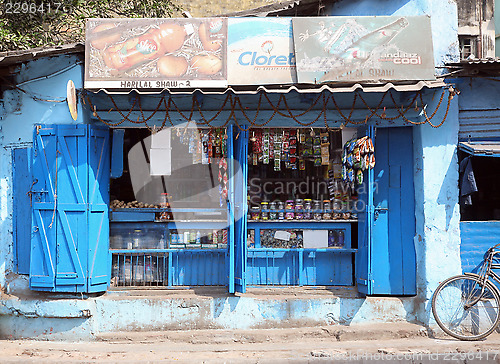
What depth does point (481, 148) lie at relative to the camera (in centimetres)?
709

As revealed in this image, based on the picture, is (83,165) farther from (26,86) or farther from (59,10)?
(59,10)

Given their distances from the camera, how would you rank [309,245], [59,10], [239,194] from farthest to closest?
[59,10]
[309,245]
[239,194]

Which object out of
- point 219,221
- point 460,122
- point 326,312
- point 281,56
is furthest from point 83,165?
point 460,122

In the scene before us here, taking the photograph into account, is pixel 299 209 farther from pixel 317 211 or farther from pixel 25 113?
pixel 25 113

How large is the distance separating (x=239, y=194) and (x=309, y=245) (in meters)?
1.50

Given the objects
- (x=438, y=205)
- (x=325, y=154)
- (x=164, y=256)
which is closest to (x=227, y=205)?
(x=164, y=256)

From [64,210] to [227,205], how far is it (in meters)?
2.41

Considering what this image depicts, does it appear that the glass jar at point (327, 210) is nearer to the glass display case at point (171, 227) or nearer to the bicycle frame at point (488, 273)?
the glass display case at point (171, 227)

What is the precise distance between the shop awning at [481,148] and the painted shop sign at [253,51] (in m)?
1.18

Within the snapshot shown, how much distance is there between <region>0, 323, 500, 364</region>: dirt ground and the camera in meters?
6.44

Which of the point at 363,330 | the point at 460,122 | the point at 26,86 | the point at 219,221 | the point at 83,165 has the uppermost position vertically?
the point at 26,86

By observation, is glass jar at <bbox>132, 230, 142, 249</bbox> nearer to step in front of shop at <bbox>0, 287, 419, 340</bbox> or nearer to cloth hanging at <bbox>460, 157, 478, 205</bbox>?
step in front of shop at <bbox>0, 287, 419, 340</bbox>

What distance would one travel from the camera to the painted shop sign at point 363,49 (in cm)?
705

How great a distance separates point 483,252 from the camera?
743cm
